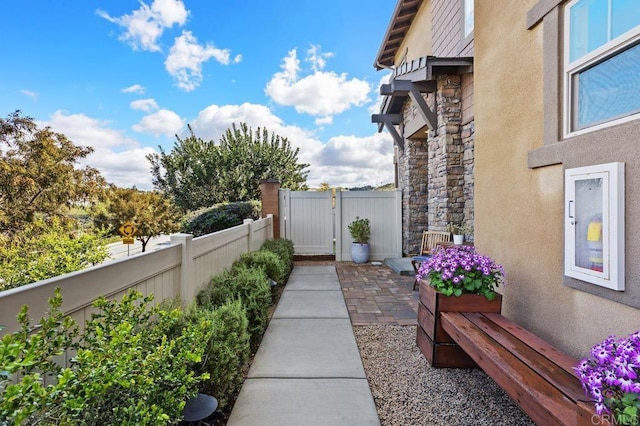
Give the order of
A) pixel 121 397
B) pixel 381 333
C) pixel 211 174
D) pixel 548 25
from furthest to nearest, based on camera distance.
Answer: pixel 211 174 < pixel 381 333 < pixel 548 25 < pixel 121 397

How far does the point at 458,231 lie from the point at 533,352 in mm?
4160

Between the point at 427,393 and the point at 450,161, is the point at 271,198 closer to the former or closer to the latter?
the point at 450,161

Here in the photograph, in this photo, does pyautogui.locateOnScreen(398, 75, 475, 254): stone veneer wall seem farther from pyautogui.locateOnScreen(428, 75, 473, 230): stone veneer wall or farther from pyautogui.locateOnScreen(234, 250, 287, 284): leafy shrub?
pyautogui.locateOnScreen(234, 250, 287, 284): leafy shrub

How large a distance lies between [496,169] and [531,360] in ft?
5.99

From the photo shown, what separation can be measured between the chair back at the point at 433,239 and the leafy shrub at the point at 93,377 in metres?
5.40

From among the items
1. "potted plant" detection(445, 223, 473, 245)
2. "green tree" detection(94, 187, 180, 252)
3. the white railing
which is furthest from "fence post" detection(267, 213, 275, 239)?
"green tree" detection(94, 187, 180, 252)

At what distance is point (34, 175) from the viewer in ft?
20.7

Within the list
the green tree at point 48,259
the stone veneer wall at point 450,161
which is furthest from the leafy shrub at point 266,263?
the stone veneer wall at point 450,161

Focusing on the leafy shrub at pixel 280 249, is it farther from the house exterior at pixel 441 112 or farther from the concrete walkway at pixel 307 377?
the house exterior at pixel 441 112

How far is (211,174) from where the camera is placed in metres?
15.3

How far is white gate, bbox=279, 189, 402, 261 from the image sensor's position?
859 centimetres

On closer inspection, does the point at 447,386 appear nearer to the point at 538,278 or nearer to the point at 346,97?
the point at 538,278

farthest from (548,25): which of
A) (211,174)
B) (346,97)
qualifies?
(211,174)

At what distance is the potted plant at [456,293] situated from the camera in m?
2.84
